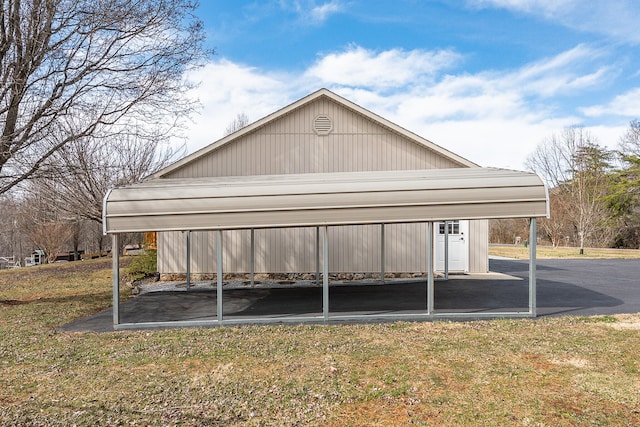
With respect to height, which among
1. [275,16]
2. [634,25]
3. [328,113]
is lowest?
[328,113]

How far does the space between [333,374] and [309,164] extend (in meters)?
8.09

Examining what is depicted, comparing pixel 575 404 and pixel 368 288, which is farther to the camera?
pixel 368 288

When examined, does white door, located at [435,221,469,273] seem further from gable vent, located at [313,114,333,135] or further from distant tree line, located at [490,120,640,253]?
distant tree line, located at [490,120,640,253]

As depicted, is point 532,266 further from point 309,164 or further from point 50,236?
point 50,236

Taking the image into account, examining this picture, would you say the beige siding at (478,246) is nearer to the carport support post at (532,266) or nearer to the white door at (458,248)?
the white door at (458,248)

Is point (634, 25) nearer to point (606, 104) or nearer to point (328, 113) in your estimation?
point (328, 113)

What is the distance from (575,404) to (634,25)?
1751 cm

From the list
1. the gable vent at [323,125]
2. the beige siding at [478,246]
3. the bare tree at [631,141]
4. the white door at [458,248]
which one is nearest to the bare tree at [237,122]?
the gable vent at [323,125]

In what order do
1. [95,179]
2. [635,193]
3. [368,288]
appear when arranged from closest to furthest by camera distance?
[368,288] < [95,179] < [635,193]

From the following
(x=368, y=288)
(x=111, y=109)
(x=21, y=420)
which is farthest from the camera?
(x=368, y=288)

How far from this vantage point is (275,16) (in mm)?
12164

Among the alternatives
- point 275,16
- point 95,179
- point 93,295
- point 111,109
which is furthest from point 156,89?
point 95,179

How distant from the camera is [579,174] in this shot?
25766 mm

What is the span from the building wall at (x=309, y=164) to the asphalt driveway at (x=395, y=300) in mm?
1186
